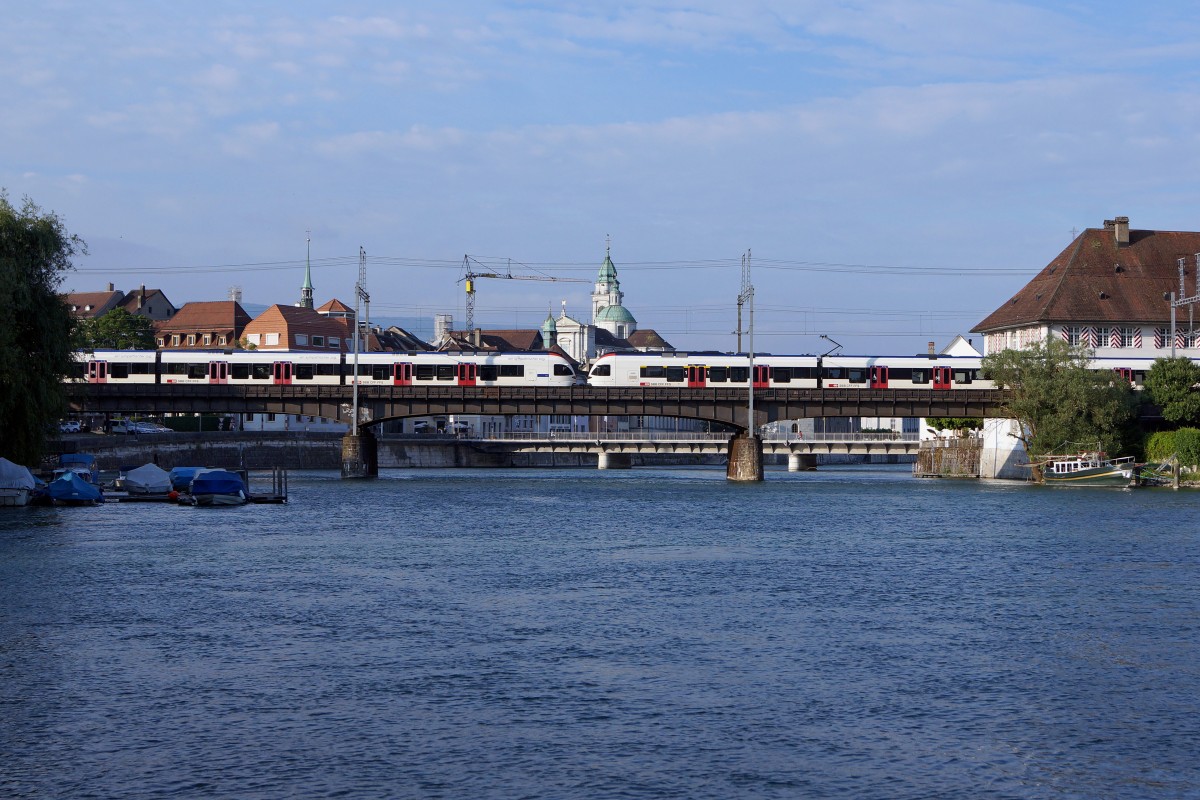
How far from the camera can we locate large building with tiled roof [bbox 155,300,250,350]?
18412 cm

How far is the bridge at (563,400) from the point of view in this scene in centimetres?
10219

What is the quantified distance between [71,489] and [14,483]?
5.70 m

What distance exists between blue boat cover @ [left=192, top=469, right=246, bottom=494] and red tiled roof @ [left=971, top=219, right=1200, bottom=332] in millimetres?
67931

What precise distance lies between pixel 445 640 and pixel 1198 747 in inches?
691

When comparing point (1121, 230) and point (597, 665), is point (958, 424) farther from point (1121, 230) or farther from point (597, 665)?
point (597, 665)

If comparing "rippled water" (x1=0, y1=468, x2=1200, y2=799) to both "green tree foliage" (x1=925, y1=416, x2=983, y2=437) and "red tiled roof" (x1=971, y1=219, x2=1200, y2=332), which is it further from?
"green tree foliage" (x1=925, y1=416, x2=983, y2=437)

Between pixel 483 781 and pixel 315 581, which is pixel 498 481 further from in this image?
pixel 483 781

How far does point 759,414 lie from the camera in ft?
347

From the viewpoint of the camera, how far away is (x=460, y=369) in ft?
355

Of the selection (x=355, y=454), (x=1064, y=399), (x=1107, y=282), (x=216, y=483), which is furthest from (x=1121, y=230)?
(x=216, y=483)

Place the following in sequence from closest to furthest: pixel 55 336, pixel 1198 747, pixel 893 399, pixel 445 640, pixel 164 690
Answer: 1. pixel 1198 747
2. pixel 164 690
3. pixel 445 640
4. pixel 55 336
5. pixel 893 399

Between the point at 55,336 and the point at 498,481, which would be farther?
the point at 498,481

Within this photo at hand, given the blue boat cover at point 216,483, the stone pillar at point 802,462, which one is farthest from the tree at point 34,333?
the stone pillar at point 802,462

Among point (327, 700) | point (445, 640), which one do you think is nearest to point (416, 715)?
point (327, 700)
